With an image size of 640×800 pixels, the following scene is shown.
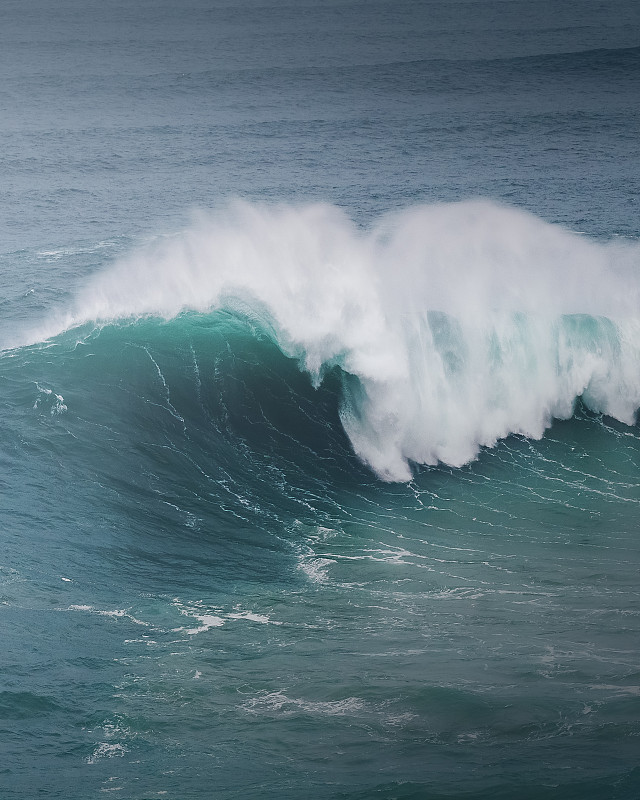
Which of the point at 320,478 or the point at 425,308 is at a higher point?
the point at 425,308

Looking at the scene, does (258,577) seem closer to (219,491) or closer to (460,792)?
(219,491)

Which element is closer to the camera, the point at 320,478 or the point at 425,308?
the point at 320,478

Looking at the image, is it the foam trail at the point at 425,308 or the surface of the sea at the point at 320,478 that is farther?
the foam trail at the point at 425,308

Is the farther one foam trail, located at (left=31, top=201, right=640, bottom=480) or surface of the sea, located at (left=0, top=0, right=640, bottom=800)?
foam trail, located at (left=31, top=201, right=640, bottom=480)
